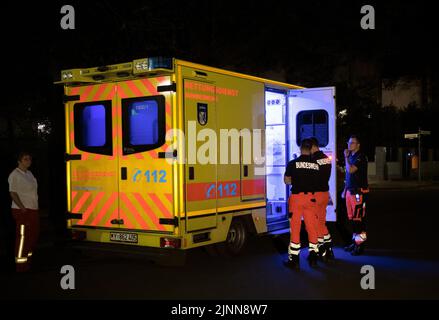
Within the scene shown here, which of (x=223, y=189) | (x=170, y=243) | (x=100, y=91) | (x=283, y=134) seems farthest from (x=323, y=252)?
(x=100, y=91)

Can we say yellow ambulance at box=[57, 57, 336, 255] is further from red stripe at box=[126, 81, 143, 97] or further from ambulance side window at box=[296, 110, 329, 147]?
ambulance side window at box=[296, 110, 329, 147]

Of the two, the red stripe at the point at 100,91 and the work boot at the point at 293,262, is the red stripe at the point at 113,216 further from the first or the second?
the work boot at the point at 293,262

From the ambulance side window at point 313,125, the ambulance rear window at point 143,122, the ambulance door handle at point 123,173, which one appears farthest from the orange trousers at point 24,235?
the ambulance side window at point 313,125

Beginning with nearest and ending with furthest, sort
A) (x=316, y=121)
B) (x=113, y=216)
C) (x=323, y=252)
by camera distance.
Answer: (x=113, y=216)
(x=323, y=252)
(x=316, y=121)

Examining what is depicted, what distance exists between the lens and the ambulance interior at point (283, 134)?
34.5 ft

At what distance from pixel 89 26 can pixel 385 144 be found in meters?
26.3

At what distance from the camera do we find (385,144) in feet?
114

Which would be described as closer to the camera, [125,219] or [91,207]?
[125,219]

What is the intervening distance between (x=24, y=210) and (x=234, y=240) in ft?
10.6

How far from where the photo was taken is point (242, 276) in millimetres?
7938

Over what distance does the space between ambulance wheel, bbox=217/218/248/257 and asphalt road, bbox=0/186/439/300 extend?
0.15 m

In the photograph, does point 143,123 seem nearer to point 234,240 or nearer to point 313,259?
point 234,240

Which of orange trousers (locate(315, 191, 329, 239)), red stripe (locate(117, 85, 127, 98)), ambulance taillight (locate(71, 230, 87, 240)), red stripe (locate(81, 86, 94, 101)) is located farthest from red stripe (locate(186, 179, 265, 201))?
red stripe (locate(81, 86, 94, 101))

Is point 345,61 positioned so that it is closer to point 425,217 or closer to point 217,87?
point 425,217
